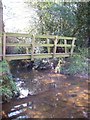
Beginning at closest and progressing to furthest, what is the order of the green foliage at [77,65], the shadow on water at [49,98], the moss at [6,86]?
the shadow on water at [49,98]
the moss at [6,86]
the green foliage at [77,65]

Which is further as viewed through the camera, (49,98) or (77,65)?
(77,65)

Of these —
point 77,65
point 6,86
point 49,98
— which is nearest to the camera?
point 6,86

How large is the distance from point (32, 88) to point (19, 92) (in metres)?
0.97

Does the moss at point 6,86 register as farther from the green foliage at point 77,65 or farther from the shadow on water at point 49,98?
the green foliage at point 77,65

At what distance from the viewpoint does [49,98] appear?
24.3ft

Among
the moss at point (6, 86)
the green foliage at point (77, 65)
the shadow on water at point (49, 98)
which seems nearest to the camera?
the shadow on water at point (49, 98)

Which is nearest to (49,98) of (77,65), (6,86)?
(6,86)

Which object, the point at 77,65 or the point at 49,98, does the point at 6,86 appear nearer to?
the point at 49,98

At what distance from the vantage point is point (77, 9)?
1315 cm

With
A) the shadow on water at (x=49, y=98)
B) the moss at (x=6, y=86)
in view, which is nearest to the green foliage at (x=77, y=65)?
the shadow on water at (x=49, y=98)

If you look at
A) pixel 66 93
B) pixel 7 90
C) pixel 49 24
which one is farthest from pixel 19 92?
pixel 49 24

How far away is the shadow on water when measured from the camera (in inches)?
243

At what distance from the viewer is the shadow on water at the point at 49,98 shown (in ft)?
20.2

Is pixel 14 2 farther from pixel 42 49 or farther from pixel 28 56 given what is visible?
pixel 28 56
